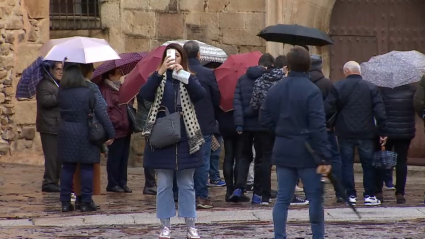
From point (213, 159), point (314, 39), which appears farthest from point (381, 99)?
point (213, 159)

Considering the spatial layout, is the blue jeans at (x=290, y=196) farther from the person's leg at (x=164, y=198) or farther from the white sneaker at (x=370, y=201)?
the white sneaker at (x=370, y=201)

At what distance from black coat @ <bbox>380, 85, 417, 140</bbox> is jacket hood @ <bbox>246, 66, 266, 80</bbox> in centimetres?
140

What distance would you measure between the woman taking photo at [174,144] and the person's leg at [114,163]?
3737mm

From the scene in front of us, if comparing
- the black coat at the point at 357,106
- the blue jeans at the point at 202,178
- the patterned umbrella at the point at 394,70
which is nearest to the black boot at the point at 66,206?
the blue jeans at the point at 202,178

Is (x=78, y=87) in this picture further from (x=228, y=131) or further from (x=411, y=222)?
(x=411, y=222)

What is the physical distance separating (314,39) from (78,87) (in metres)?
2.95

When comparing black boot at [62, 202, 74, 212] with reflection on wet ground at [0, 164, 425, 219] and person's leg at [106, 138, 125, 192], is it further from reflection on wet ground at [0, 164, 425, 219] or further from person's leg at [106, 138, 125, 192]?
person's leg at [106, 138, 125, 192]

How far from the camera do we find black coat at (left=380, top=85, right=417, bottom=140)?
479 inches

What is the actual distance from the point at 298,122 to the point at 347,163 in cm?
335

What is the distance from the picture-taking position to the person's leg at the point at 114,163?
13.4m

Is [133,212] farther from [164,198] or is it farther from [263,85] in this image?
[164,198]

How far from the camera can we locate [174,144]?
31.2 ft

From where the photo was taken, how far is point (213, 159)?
46.7ft

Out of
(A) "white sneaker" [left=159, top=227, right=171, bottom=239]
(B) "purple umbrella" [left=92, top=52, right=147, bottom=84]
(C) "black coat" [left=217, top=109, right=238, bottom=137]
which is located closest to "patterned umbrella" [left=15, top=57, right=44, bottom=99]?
(B) "purple umbrella" [left=92, top=52, right=147, bottom=84]
